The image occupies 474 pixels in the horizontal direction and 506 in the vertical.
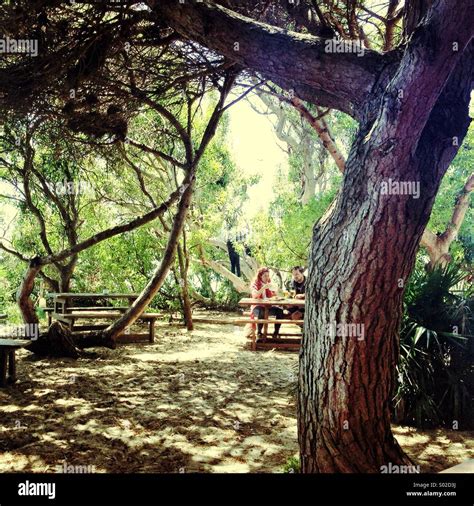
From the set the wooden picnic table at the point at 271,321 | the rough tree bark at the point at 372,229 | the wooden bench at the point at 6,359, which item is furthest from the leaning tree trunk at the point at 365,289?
the wooden picnic table at the point at 271,321

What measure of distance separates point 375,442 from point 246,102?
1595 cm

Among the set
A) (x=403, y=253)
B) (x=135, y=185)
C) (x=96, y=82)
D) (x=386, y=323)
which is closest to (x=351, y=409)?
(x=386, y=323)

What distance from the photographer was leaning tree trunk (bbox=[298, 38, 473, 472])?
10.2 ft

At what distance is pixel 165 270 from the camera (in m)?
9.38

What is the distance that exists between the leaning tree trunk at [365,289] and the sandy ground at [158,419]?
97cm

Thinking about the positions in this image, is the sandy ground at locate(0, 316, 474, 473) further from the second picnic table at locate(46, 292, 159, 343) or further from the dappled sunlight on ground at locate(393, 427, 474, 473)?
the second picnic table at locate(46, 292, 159, 343)

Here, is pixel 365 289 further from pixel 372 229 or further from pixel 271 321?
pixel 271 321

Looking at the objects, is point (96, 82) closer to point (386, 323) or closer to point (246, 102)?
point (386, 323)

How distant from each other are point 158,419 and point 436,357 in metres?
3.00

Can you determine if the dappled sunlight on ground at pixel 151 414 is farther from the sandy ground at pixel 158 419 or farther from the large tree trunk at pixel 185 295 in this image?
the large tree trunk at pixel 185 295

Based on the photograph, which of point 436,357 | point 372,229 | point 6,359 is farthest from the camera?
point 6,359

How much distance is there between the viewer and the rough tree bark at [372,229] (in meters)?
3.02

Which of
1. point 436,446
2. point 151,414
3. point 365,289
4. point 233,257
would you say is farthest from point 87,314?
point 233,257

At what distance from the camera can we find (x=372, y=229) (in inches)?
122
